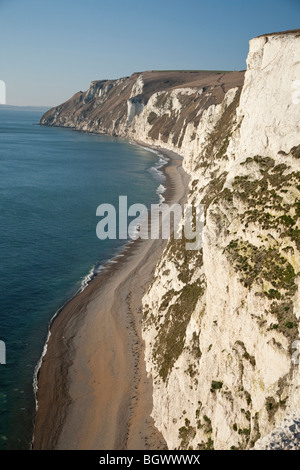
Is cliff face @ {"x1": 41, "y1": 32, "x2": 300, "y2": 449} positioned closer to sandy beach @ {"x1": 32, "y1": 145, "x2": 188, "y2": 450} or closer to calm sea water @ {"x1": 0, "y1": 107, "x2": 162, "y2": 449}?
sandy beach @ {"x1": 32, "y1": 145, "x2": 188, "y2": 450}

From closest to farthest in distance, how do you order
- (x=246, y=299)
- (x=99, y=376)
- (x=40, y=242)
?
(x=246, y=299) → (x=99, y=376) → (x=40, y=242)

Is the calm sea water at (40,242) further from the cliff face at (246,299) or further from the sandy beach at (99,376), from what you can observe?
the cliff face at (246,299)

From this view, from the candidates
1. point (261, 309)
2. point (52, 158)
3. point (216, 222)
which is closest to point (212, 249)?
point (216, 222)

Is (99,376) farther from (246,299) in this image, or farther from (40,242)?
(40,242)

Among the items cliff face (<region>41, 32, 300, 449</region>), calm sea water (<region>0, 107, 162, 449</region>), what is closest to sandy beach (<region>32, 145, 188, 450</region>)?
calm sea water (<region>0, 107, 162, 449</region>)

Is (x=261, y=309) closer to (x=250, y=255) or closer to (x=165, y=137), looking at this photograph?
(x=250, y=255)

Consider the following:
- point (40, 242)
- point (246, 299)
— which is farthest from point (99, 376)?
point (40, 242)
